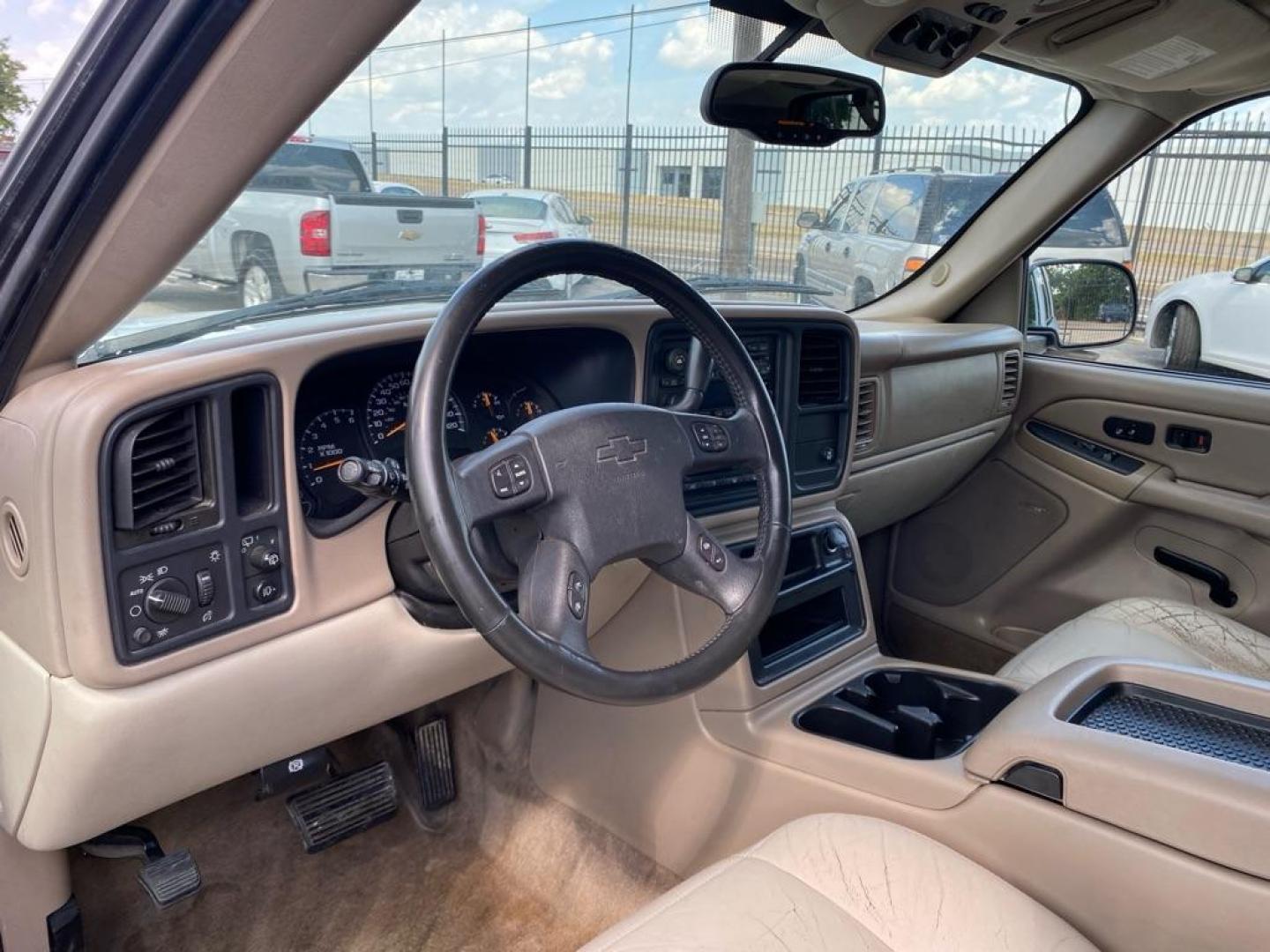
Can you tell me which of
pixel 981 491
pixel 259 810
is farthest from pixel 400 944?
pixel 981 491

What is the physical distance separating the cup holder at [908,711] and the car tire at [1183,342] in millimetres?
1541

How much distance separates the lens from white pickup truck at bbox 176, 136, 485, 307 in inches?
54.7

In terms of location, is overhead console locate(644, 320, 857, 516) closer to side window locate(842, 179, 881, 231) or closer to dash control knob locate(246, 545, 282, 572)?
dash control knob locate(246, 545, 282, 572)

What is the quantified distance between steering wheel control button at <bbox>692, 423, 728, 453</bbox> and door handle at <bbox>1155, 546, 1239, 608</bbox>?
198 centimetres

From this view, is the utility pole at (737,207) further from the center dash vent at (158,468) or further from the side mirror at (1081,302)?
the center dash vent at (158,468)

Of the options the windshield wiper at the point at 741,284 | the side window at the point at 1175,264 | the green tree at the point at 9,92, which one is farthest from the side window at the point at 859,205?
the green tree at the point at 9,92

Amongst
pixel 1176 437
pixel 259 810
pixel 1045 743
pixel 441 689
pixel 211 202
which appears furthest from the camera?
pixel 1176 437

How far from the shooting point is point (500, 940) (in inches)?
78.8

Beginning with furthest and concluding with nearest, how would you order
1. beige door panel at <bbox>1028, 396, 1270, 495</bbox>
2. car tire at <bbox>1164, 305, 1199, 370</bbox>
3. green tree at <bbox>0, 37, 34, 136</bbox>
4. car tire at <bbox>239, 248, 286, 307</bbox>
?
car tire at <bbox>1164, 305, 1199, 370</bbox> → beige door panel at <bbox>1028, 396, 1270, 495</bbox> → car tire at <bbox>239, 248, 286, 307</bbox> → green tree at <bbox>0, 37, 34, 136</bbox>

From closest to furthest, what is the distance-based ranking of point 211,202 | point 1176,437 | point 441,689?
point 211,202, point 441,689, point 1176,437

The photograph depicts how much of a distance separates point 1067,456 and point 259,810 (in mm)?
2428

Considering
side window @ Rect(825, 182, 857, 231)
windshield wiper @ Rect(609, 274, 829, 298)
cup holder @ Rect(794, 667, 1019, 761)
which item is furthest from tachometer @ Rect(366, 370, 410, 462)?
side window @ Rect(825, 182, 857, 231)

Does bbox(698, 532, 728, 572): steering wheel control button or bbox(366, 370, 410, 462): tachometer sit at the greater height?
bbox(366, 370, 410, 462): tachometer

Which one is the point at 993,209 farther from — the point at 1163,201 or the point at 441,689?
the point at 441,689
